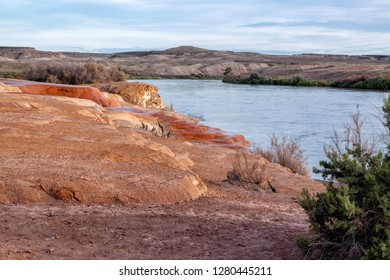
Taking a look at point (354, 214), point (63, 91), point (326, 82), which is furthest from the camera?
point (326, 82)

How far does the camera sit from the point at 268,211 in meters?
7.75

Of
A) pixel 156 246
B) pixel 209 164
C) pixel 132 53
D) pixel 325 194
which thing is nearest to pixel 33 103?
pixel 209 164

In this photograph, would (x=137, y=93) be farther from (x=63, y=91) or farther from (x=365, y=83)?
(x=365, y=83)

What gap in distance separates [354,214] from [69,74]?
28.6m

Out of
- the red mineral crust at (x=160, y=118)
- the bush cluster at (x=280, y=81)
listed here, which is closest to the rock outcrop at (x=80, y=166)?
the red mineral crust at (x=160, y=118)

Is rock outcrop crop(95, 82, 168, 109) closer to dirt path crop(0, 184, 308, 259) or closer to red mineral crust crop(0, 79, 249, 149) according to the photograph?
red mineral crust crop(0, 79, 249, 149)

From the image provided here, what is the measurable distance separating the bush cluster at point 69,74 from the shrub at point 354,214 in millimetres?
27150

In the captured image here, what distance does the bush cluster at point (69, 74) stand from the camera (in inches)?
1256

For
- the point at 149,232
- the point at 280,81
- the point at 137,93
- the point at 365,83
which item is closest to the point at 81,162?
the point at 149,232

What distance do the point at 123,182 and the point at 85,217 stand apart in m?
1.36

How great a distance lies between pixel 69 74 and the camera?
32.1 meters

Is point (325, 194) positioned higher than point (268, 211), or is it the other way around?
point (325, 194)

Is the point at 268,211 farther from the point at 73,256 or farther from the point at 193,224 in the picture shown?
the point at 73,256

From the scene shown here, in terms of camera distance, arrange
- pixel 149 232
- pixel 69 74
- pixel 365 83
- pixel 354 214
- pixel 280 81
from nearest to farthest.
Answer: pixel 354 214 → pixel 149 232 → pixel 69 74 → pixel 365 83 → pixel 280 81
